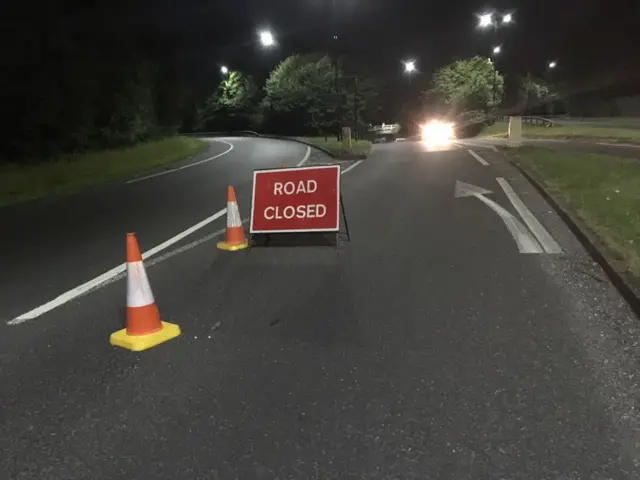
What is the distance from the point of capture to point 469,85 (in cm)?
5291

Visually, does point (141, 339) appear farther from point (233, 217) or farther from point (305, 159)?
point (305, 159)

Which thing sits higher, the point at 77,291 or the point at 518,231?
the point at 518,231

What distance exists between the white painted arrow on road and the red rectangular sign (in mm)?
2397

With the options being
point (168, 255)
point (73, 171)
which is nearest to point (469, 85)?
point (73, 171)

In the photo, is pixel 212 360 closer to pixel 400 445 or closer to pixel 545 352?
pixel 400 445

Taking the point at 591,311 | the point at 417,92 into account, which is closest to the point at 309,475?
the point at 591,311

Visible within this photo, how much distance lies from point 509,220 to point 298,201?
3432mm

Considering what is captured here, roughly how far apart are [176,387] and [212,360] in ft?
1.49

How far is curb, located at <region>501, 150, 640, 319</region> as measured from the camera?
212 inches

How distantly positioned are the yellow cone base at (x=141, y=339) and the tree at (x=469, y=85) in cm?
5168

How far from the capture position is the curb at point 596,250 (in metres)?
5.38

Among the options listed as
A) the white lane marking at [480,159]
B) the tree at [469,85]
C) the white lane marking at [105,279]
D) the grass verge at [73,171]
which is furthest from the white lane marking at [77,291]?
the tree at [469,85]

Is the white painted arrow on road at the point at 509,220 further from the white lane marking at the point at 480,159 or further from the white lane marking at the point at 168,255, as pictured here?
the white lane marking at the point at 480,159

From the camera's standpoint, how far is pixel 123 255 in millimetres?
7949
